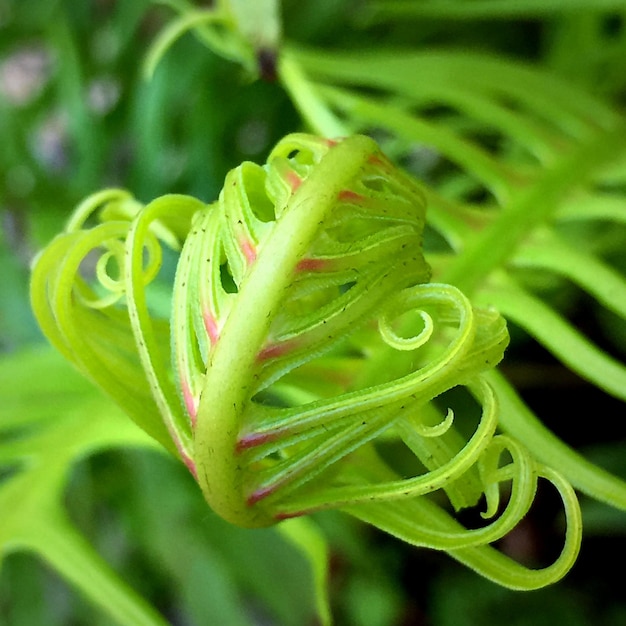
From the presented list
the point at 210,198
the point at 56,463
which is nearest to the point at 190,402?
the point at 56,463

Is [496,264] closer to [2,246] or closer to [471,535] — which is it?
[471,535]

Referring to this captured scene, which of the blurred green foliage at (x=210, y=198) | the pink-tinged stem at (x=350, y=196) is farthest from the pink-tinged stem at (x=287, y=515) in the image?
the blurred green foliage at (x=210, y=198)

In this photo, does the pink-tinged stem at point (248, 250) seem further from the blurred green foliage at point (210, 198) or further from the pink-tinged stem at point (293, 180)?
the blurred green foliage at point (210, 198)

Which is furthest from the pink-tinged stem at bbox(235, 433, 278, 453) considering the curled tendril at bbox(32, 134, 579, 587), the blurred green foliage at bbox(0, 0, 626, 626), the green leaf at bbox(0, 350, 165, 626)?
the blurred green foliage at bbox(0, 0, 626, 626)

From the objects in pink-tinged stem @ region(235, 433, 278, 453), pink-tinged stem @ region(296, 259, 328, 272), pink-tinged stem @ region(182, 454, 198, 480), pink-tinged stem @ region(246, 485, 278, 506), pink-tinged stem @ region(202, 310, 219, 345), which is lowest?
pink-tinged stem @ region(246, 485, 278, 506)

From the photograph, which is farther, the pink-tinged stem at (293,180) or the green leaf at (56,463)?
the green leaf at (56,463)

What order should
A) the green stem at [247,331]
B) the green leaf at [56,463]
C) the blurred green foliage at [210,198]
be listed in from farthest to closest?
1. the blurred green foliage at [210,198]
2. the green leaf at [56,463]
3. the green stem at [247,331]

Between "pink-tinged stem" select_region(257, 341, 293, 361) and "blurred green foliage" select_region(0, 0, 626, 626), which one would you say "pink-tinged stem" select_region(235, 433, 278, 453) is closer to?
"pink-tinged stem" select_region(257, 341, 293, 361)
